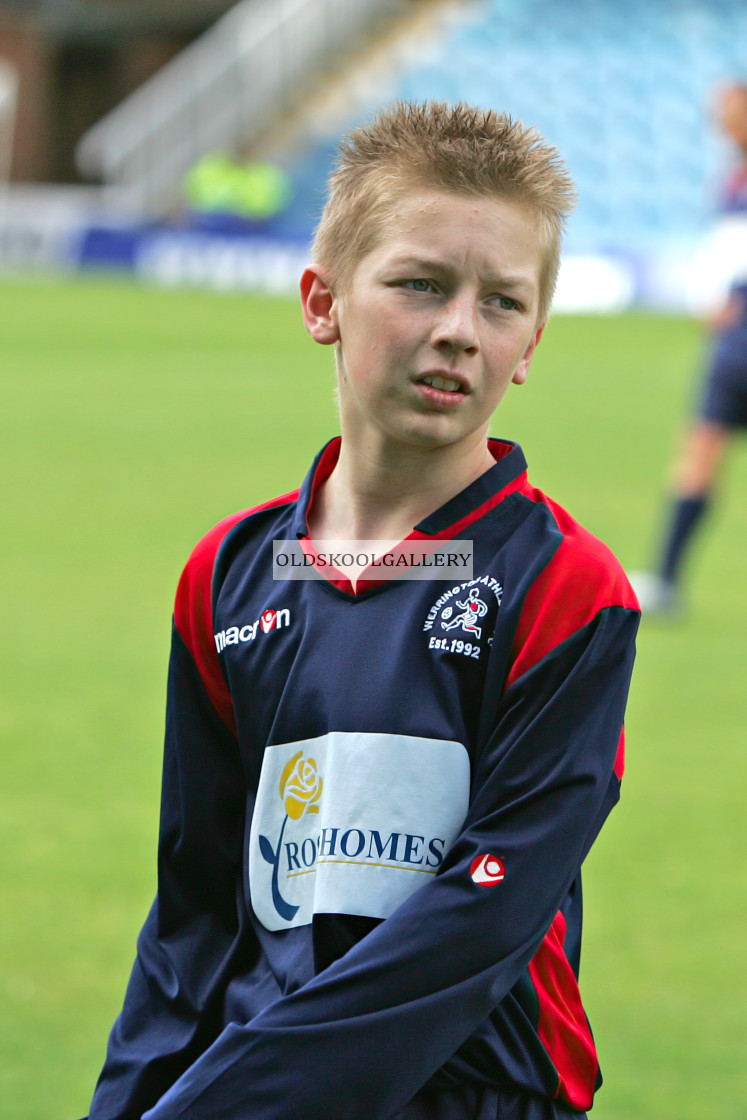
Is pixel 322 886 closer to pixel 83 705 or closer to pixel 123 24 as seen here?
pixel 83 705

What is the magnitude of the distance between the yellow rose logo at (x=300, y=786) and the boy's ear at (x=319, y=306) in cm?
48

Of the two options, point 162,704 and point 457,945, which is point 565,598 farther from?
point 162,704

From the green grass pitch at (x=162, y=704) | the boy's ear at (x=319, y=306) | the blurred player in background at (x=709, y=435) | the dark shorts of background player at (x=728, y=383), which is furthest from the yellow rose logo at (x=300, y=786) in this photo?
the dark shorts of background player at (x=728, y=383)

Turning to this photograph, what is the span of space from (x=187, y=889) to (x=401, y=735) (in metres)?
0.39

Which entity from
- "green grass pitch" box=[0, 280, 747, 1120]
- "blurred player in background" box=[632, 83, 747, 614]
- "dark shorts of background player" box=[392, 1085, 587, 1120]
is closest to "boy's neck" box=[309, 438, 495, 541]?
"dark shorts of background player" box=[392, 1085, 587, 1120]

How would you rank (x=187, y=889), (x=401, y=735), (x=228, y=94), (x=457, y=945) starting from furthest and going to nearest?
1. (x=228, y=94)
2. (x=187, y=889)
3. (x=401, y=735)
4. (x=457, y=945)

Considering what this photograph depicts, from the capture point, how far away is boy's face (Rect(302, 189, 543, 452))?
5.42 feet

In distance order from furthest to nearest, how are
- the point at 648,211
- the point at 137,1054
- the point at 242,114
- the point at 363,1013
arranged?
the point at 242,114
the point at 648,211
the point at 137,1054
the point at 363,1013

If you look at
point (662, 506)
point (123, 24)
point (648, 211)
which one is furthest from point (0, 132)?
point (662, 506)

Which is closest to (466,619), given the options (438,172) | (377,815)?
(377,815)

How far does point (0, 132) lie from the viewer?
111 ft

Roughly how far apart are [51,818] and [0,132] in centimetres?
3189

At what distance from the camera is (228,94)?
100 ft

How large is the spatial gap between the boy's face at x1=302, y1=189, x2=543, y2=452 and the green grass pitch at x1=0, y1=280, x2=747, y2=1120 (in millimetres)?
1749
